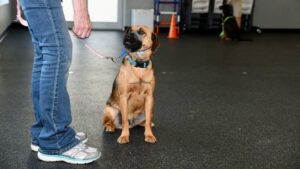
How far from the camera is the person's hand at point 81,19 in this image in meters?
1.95

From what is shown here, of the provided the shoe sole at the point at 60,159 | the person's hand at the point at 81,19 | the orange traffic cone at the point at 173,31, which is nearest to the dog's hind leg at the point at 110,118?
the shoe sole at the point at 60,159

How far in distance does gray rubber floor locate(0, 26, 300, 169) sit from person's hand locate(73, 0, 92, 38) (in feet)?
2.27

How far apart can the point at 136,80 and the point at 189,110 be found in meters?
0.92

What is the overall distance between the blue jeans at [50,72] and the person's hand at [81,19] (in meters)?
0.06

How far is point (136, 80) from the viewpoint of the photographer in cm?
241

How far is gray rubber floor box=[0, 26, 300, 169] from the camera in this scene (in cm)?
227

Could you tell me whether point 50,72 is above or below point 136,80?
above

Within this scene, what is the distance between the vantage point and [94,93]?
3604mm

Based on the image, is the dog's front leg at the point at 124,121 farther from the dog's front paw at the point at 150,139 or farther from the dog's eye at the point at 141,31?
the dog's eye at the point at 141,31

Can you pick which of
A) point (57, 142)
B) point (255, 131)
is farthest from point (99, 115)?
point (255, 131)

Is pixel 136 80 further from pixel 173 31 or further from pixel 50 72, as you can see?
pixel 173 31

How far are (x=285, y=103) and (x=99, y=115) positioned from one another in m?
1.67

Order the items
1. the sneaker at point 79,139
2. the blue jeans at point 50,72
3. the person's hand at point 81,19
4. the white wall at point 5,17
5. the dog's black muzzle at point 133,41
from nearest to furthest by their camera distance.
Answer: the blue jeans at point 50,72 → the person's hand at point 81,19 → the sneaker at point 79,139 → the dog's black muzzle at point 133,41 → the white wall at point 5,17

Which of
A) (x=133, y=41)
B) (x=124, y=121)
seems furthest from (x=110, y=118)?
(x=133, y=41)
